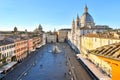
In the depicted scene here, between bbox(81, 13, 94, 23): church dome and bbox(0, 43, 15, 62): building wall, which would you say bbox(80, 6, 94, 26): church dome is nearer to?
bbox(81, 13, 94, 23): church dome

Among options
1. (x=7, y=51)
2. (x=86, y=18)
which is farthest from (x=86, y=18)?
(x=7, y=51)

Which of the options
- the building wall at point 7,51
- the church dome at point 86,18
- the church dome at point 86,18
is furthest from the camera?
the church dome at point 86,18

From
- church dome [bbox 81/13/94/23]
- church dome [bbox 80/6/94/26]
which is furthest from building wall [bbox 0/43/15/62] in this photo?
church dome [bbox 80/6/94/26]

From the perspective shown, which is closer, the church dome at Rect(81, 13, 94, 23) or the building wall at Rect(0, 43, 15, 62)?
the building wall at Rect(0, 43, 15, 62)

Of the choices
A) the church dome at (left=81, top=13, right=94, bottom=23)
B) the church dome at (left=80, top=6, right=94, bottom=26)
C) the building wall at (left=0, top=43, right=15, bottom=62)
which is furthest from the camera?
the church dome at (left=80, top=6, right=94, bottom=26)

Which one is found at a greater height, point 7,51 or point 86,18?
point 86,18

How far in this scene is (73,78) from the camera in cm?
5297

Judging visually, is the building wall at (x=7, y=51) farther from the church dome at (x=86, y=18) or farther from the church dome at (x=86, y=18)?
the church dome at (x=86, y=18)

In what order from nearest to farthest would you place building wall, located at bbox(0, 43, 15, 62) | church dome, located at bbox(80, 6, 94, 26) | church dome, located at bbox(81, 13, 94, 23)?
building wall, located at bbox(0, 43, 15, 62) < church dome, located at bbox(81, 13, 94, 23) < church dome, located at bbox(80, 6, 94, 26)

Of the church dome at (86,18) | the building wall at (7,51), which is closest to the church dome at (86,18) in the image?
the church dome at (86,18)

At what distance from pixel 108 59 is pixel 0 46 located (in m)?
59.6

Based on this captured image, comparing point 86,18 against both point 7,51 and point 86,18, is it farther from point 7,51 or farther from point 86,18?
point 7,51

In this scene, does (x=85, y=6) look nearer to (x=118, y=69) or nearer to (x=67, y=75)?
(x=67, y=75)

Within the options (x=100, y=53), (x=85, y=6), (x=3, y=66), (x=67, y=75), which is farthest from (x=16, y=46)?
(x=85, y=6)
